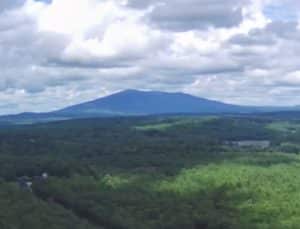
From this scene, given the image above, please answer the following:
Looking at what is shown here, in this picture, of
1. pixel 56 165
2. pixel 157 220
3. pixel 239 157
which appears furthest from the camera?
pixel 239 157

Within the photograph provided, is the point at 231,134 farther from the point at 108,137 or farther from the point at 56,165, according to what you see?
the point at 56,165

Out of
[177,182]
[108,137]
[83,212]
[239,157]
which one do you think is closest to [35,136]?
[108,137]

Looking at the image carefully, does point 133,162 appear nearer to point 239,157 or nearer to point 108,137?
point 239,157

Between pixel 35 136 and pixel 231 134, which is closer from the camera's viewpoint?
pixel 35 136

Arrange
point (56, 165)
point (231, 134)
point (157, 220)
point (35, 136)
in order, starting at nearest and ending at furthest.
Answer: point (157, 220), point (56, 165), point (35, 136), point (231, 134)

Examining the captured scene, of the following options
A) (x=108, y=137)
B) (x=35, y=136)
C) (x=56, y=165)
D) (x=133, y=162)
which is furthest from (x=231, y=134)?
(x=56, y=165)

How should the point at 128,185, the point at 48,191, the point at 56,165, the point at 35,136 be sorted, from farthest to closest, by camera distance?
1. the point at 35,136
2. the point at 56,165
3. the point at 128,185
4. the point at 48,191
